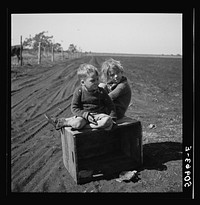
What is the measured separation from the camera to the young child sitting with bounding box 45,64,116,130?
2586 millimetres

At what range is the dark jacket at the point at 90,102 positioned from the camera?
268 centimetres

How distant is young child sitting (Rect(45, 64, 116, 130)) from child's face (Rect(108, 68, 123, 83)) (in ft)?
1.05

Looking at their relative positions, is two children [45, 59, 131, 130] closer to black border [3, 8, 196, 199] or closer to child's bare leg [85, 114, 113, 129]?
child's bare leg [85, 114, 113, 129]

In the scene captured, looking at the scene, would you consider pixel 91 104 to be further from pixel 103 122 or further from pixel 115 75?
pixel 115 75

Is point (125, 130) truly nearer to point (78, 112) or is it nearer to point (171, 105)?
point (78, 112)

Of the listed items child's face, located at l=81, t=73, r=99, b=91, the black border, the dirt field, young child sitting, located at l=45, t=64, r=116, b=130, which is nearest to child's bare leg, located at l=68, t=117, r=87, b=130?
young child sitting, located at l=45, t=64, r=116, b=130

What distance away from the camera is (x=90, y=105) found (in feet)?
8.88

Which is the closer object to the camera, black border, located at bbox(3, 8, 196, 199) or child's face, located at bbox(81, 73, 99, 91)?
child's face, located at bbox(81, 73, 99, 91)

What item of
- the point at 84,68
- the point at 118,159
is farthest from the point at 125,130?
the point at 84,68

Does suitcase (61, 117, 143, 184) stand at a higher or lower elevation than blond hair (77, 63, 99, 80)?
lower

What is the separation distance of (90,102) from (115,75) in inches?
19.6
